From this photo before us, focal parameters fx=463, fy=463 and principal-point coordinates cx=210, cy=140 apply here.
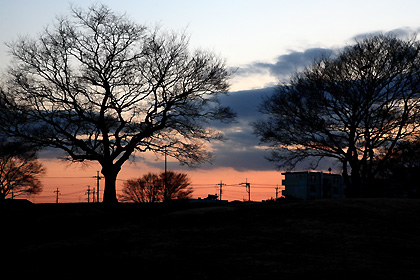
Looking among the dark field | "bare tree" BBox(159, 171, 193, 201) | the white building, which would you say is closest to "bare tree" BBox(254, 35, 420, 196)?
the dark field

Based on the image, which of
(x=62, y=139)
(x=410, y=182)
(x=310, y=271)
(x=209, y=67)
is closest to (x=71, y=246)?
(x=310, y=271)

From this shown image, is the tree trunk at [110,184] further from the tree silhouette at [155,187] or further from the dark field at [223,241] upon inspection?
the tree silhouette at [155,187]

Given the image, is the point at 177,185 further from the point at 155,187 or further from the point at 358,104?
the point at 358,104

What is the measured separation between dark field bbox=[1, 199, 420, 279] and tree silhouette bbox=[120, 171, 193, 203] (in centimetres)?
6630

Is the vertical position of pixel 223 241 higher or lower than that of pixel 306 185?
lower

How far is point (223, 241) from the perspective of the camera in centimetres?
1636

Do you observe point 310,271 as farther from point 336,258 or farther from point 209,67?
point 209,67

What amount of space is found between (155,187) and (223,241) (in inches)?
3017

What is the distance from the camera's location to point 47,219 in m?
22.3

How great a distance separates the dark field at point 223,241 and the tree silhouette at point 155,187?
2610 inches

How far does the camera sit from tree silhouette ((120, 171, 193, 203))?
92.1 m

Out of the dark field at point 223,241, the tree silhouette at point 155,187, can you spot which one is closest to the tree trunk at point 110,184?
the dark field at point 223,241

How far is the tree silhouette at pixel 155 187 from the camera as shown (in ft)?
302

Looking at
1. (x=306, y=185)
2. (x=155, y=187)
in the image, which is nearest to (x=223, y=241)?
(x=155, y=187)
